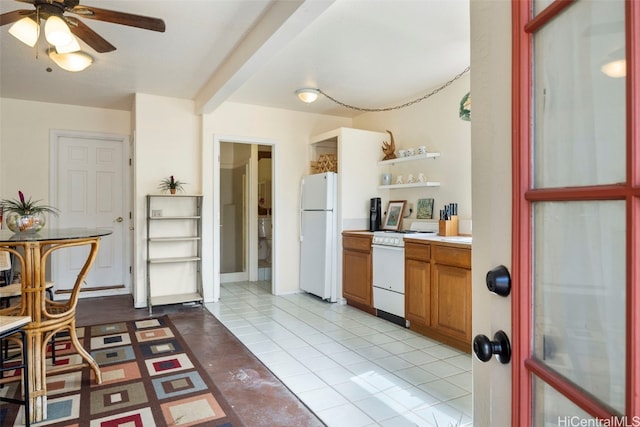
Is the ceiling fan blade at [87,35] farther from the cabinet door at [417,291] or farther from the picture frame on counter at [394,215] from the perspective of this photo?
the picture frame on counter at [394,215]

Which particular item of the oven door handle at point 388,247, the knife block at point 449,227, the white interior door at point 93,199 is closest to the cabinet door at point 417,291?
the oven door handle at point 388,247

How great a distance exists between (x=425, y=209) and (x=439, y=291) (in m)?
1.25

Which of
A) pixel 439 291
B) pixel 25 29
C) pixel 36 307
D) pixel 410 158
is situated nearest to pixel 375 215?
pixel 410 158

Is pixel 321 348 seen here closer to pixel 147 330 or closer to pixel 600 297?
pixel 147 330

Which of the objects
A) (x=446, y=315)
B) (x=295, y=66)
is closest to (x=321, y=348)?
(x=446, y=315)

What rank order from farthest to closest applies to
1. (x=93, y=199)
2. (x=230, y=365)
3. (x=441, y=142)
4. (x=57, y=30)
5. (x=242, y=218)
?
(x=242, y=218)
(x=93, y=199)
(x=441, y=142)
(x=230, y=365)
(x=57, y=30)

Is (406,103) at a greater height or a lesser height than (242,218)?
greater

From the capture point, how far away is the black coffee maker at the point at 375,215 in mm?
4608

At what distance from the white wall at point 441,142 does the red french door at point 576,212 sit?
324 centimetres

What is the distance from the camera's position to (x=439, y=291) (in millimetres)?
3244

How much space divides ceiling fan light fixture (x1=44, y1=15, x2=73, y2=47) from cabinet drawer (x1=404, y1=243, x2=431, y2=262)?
296cm

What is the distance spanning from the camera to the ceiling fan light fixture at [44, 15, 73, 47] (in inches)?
79.5

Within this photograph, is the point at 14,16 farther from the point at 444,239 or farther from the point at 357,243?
the point at 357,243

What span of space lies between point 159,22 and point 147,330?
8.80 ft
